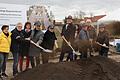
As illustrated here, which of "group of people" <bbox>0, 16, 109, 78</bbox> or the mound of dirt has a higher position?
"group of people" <bbox>0, 16, 109, 78</bbox>

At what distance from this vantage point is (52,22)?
16.7 metres

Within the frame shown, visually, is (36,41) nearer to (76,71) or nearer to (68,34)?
(68,34)

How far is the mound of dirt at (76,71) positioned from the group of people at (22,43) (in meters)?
1.32

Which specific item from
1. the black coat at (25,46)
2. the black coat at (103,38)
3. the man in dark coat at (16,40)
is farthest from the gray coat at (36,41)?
the black coat at (103,38)

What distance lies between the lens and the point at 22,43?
1180cm

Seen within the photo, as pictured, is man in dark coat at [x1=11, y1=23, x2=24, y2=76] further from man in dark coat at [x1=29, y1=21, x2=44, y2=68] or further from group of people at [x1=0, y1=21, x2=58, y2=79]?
man in dark coat at [x1=29, y1=21, x2=44, y2=68]

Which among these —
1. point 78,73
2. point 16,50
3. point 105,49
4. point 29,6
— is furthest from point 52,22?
point 78,73

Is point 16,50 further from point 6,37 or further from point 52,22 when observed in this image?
point 52,22

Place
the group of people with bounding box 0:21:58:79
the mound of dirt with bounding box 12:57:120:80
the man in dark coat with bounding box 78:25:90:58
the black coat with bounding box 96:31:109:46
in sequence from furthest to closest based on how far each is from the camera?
A: the man in dark coat with bounding box 78:25:90:58 → the black coat with bounding box 96:31:109:46 → the group of people with bounding box 0:21:58:79 → the mound of dirt with bounding box 12:57:120:80

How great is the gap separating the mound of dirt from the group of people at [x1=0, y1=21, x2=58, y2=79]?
1.32m

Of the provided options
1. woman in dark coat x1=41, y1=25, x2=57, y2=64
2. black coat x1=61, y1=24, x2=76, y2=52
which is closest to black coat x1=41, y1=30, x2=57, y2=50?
woman in dark coat x1=41, y1=25, x2=57, y2=64

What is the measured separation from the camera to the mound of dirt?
9672 millimetres

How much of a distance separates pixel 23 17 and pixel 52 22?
1.94 metres

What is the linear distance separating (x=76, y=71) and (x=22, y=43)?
262 cm
